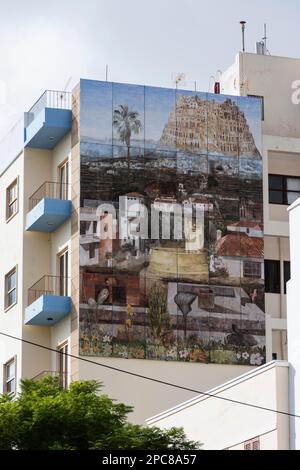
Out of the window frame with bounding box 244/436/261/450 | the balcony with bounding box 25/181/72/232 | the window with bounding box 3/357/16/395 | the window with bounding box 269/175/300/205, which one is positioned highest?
the window with bounding box 269/175/300/205

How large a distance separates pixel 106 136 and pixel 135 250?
377 cm

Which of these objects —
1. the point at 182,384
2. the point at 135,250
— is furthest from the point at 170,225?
the point at 182,384

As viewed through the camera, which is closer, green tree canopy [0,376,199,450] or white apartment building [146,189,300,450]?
green tree canopy [0,376,199,450]

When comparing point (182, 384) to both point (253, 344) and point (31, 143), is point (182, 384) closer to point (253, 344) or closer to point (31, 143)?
point (253, 344)

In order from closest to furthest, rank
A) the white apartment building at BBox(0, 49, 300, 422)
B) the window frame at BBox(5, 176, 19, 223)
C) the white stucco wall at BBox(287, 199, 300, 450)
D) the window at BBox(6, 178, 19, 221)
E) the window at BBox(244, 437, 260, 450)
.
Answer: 1. the white stucco wall at BBox(287, 199, 300, 450)
2. the window at BBox(244, 437, 260, 450)
3. the white apartment building at BBox(0, 49, 300, 422)
4. the window frame at BBox(5, 176, 19, 223)
5. the window at BBox(6, 178, 19, 221)

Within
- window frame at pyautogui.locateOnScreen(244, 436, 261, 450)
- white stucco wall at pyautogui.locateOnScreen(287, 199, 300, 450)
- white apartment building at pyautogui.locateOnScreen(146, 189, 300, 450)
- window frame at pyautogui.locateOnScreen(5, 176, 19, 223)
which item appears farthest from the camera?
window frame at pyautogui.locateOnScreen(5, 176, 19, 223)

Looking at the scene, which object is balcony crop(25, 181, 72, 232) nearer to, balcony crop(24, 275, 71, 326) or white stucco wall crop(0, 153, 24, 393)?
white stucco wall crop(0, 153, 24, 393)

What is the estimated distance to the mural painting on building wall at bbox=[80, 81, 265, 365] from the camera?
5834 cm


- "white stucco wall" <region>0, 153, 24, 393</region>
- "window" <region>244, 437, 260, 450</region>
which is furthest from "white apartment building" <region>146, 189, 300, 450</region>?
"white stucco wall" <region>0, 153, 24, 393</region>

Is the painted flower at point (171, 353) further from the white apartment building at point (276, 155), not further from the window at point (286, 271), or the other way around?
the window at point (286, 271)

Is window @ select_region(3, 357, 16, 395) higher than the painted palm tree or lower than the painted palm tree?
lower

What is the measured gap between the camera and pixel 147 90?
60.4 m

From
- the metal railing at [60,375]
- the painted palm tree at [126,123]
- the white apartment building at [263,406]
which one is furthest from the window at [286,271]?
the white apartment building at [263,406]

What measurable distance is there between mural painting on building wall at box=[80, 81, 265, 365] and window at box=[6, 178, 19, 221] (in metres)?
4.95
